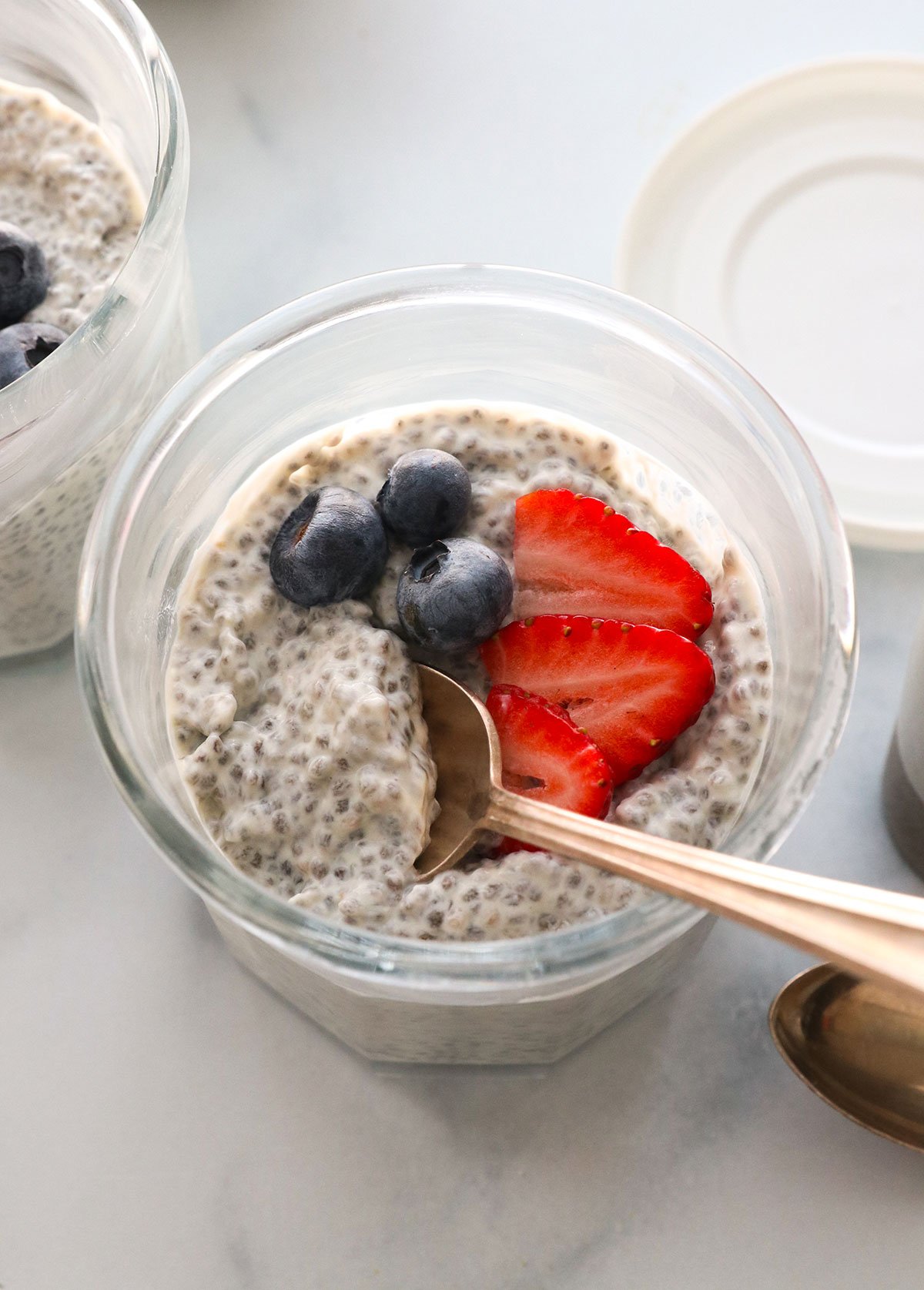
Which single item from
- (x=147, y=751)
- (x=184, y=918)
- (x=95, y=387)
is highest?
(x=95, y=387)

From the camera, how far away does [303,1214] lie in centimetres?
108

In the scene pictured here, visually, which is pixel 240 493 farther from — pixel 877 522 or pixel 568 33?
pixel 568 33

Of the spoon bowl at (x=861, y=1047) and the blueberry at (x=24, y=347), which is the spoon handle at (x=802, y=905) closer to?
the spoon bowl at (x=861, y=1047)

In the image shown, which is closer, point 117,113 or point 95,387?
point 95,387

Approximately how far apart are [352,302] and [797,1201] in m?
0.82

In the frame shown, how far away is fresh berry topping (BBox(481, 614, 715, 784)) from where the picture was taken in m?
0.97

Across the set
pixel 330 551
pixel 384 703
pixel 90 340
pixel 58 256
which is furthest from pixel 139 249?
pixel 384 703

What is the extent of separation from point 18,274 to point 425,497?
484 millimetres

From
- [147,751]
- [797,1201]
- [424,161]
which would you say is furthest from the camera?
[424,161]

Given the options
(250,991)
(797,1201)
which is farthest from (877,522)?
(250,991)

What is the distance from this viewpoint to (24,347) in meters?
1.17

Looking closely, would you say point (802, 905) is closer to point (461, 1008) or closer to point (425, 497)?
point (461, 1008)

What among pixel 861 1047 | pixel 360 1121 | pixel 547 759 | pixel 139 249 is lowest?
pixel 360 1121

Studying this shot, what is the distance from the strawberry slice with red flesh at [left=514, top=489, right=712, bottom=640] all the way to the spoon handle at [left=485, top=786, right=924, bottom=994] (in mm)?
243
